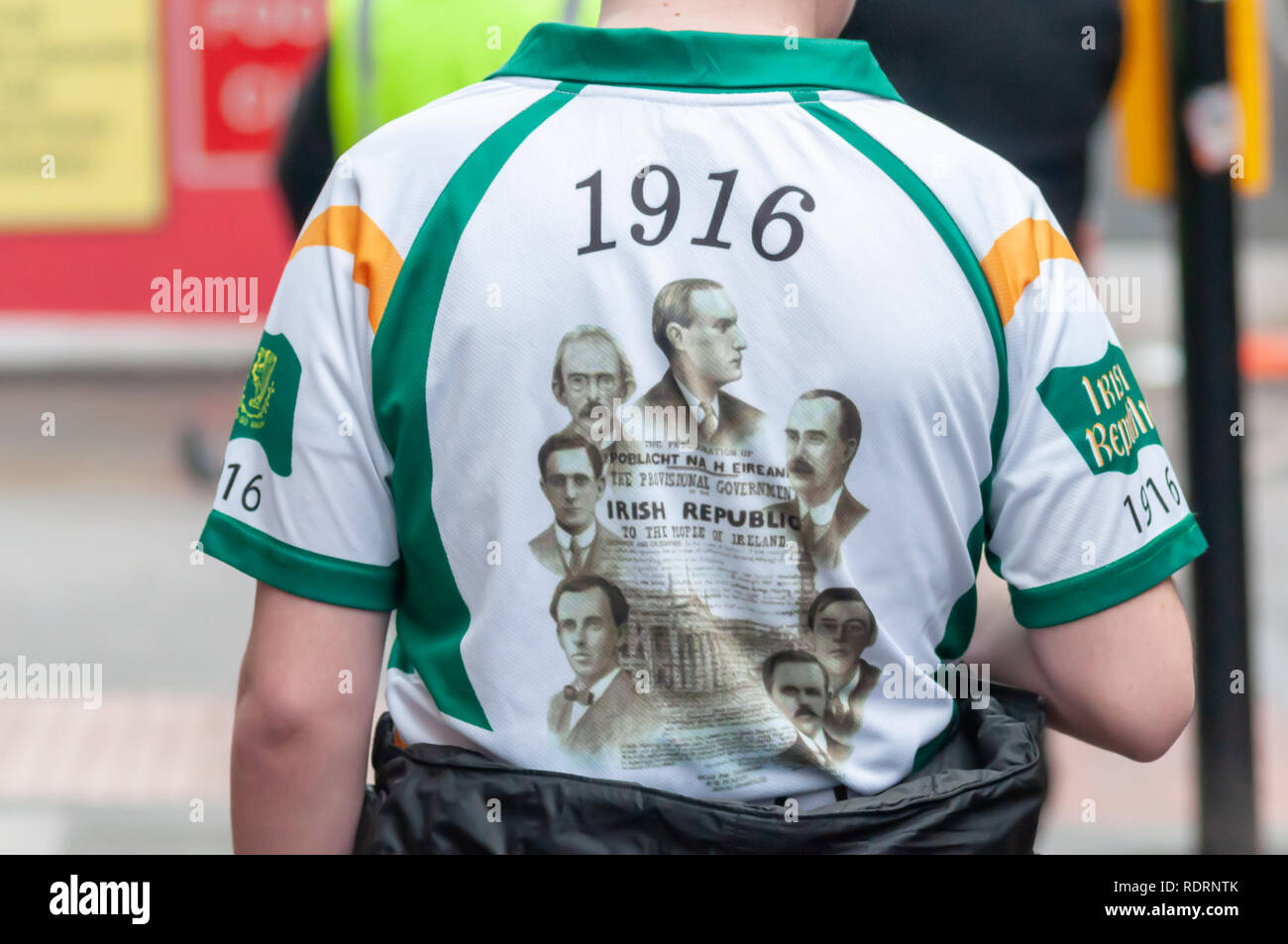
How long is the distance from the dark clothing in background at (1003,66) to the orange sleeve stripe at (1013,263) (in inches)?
38.3

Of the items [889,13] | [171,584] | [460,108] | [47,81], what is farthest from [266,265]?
[460,108]

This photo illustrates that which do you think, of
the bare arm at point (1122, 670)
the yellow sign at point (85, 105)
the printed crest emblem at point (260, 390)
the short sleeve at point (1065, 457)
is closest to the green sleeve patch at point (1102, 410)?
the short sleeve at point (1065, 457)

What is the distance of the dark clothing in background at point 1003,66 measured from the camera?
233 cm

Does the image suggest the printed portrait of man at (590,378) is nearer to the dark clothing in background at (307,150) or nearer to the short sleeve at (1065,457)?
the short sleeve at (1065,457)

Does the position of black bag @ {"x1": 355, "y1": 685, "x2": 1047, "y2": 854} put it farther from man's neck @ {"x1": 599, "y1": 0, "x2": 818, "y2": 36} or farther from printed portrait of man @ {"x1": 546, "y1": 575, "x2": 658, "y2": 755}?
man's neck @ {"x1": 599, "y1": 0, "x2": 818, "y2": 36}

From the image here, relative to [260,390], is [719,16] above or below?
above

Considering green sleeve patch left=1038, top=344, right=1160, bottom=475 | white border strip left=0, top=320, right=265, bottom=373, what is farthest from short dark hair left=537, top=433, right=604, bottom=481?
white border strip left=0, top=320, right=265, bottom=373

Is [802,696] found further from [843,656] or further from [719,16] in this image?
[719,16]

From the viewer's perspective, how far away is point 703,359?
4.68 ft

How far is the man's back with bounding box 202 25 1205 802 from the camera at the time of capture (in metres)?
1.42

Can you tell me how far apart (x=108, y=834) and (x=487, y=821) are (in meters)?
3.32

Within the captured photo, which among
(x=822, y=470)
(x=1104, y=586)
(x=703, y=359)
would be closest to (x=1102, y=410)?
(x=1104, y=586)

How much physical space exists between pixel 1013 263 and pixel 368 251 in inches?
23.6

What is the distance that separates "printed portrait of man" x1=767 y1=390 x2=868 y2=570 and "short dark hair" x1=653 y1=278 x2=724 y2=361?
0.13 meters
